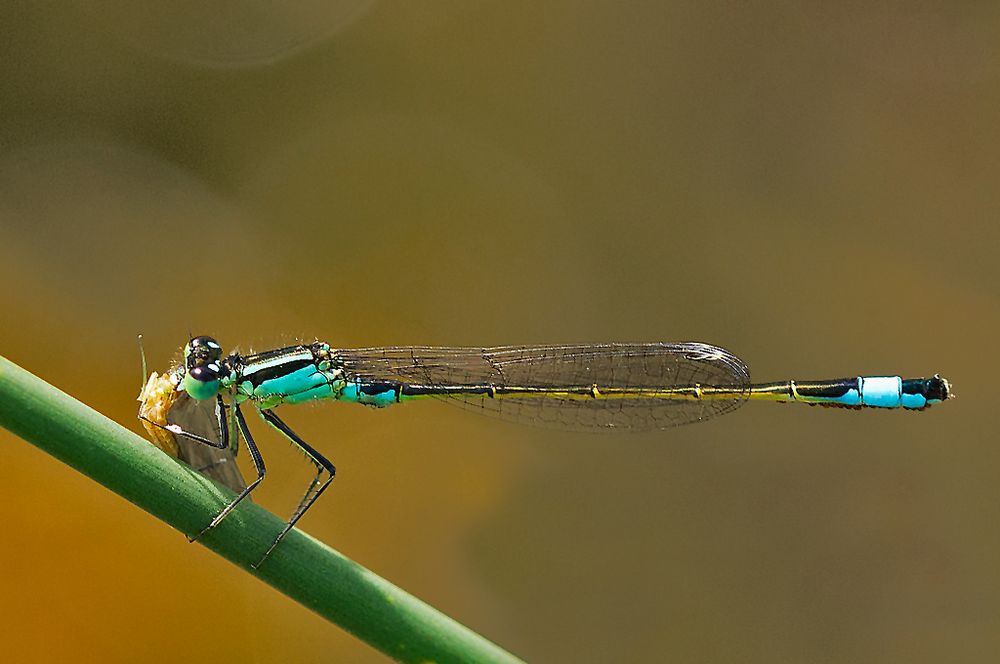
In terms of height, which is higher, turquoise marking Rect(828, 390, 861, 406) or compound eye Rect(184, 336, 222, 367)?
turquoise marking Rect(828, 390, 861, 406)

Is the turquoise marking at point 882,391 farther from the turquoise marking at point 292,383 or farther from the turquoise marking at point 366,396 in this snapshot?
the turquoise marking at point 292,383

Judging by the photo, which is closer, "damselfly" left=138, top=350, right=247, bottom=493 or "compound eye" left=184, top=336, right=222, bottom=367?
"damselfly" left=138, top=350, right=247, bottom=493

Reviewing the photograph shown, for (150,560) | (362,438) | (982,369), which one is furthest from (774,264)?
(150,560)

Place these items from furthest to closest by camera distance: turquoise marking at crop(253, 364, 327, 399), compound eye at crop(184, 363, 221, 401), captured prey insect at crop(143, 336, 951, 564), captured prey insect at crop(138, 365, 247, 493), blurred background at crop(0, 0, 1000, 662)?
blurred background at crop(0, 0, 1000, 662)
captured prey insect at crop(143, 336, 951, 564)
turquoise marking at crop(253, 364, 327, 399)
compound eye at crop(184, 363, 221, 401)
captured prey insect at crop(138, 365, 247, 493)

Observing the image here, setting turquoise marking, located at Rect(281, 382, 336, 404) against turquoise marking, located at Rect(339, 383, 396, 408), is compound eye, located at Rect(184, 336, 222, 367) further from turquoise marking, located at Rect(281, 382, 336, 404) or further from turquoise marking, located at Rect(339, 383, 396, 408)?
turquoise marking, located at Rect(339, 383, 396, 408)

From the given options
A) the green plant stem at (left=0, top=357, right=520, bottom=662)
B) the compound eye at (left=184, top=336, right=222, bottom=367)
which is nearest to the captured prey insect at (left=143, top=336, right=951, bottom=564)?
the compound eye at (left=184, top=336, right=222, bottom=367)

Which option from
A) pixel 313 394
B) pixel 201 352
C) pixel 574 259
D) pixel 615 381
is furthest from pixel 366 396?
pixel 574 259

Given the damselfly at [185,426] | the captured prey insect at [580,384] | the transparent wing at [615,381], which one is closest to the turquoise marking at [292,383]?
the captured prey insect at [580,384]

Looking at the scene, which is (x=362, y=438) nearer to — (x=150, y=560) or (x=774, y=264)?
(x=150, y=560)
